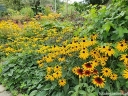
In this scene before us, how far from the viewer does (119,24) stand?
319cm

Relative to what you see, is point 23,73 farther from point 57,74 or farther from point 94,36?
point 94,36

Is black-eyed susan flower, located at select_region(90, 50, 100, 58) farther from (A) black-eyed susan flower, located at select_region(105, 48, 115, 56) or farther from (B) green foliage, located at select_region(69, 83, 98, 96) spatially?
(B) green foliage, located at select_region(69, 83, 98, 96)

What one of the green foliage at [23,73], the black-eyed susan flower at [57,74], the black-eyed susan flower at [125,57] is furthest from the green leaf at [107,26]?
the green foliage at [23,73]

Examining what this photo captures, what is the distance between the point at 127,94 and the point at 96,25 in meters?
1.00

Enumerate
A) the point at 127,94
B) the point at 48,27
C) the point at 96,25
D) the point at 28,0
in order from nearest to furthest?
1. the point at 127,94
2. the point at 96,25
3. the point at 48,27
4. the point at 28,0

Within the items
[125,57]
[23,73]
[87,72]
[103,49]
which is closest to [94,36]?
[103,49]

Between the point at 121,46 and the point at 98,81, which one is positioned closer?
the point at 98,81

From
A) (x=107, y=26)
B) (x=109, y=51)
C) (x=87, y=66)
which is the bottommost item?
(x=87, y=66)

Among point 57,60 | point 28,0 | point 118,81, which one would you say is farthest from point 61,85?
point 28,0

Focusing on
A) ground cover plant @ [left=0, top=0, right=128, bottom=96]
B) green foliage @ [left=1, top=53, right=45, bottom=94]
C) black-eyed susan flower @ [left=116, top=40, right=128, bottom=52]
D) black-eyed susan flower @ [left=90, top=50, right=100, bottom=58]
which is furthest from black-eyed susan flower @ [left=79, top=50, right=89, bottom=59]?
green foliage @ [left=1, top=53, right=45, bottom=94]

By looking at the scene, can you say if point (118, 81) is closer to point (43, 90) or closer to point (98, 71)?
point (98, 71)

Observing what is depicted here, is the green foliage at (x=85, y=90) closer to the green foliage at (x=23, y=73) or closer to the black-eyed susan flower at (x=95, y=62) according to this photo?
the black-eyed susan flower at (x=95, y=62)

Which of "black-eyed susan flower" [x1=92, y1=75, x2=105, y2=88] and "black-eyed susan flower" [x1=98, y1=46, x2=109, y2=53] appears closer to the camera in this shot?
"black-eyed susan flower" [x1=92, y1=75, x2=105, y2=88]

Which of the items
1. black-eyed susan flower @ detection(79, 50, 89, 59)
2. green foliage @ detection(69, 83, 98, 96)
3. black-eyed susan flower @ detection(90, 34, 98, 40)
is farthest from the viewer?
black-eyed susan flower @ detection(90, 34, 98, 40)
